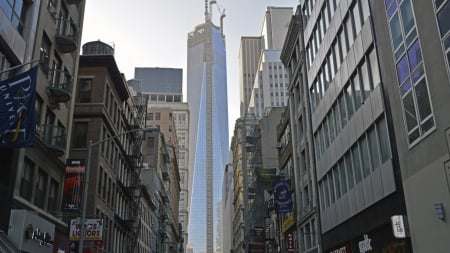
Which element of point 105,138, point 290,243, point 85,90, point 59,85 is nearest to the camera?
point 59,85

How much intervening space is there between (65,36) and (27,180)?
32.7ft

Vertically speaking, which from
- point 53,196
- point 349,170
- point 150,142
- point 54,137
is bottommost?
point 53,196

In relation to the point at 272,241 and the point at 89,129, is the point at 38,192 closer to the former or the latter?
the point at 89,129

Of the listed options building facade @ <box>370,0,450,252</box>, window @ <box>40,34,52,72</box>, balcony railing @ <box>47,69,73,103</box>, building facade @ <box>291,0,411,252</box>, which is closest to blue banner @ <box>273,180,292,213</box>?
building facade @ <box>291,0,411,252</box>

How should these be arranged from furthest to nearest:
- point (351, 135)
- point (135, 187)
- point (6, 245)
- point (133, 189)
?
point (133, 189), point (135, 187), point (351, 135), point (6, 245)

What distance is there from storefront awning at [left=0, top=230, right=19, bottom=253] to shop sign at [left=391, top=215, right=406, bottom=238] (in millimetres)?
17501

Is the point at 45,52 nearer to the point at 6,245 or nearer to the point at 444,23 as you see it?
the point at 6,245

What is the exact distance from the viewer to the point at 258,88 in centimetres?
18138

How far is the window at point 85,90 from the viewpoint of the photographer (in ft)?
149

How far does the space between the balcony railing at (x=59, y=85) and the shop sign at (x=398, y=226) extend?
2035cm

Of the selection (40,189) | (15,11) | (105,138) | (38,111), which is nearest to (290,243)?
(105,138)

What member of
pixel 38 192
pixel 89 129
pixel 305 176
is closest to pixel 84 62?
pixel 89 129

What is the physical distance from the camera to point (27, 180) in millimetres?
26562

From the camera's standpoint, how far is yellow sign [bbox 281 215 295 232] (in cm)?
4928
